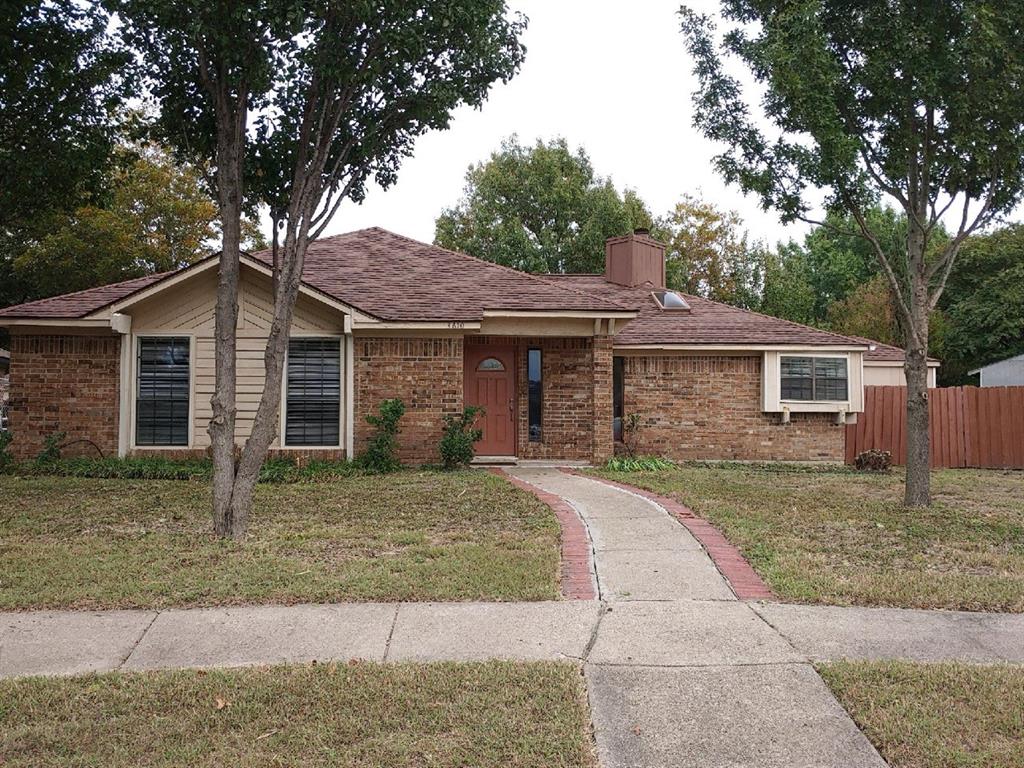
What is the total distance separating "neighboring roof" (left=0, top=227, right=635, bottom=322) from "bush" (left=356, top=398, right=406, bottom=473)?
1488mm

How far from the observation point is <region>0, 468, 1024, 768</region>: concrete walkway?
3654mm

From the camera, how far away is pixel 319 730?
3.63 metres

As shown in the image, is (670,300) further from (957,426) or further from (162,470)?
(162,470)

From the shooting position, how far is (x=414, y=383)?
13.7 m

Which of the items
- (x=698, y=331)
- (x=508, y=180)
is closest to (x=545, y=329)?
(x=698, y=331)

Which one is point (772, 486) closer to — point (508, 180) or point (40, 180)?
point (40, 180)

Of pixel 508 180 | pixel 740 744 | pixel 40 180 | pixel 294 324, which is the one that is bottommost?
pixel 740 744

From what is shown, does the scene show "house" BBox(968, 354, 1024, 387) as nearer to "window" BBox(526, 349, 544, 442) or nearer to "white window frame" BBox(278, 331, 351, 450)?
"window" BBox(526, 349, 544, 442)

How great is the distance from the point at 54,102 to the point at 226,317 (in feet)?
16.4

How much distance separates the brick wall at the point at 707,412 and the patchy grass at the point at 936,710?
11.8 m

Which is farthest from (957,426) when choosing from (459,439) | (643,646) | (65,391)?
(65,391)

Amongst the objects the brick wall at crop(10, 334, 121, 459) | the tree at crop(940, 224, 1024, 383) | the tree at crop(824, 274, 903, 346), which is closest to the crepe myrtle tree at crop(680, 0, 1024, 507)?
the brick wall at crop(10, 334, 121, 459)

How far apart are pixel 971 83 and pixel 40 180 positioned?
1154cm

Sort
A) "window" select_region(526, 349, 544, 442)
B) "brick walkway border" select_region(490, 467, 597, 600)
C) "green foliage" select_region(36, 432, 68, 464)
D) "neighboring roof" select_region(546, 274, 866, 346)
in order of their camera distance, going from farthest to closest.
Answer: "neighboring roof" select_region(546, 274, 866, 346) → "window" select_region(526, 349, 544, 442) → "green foliage" select_region(36, 432, 68, 464) → "brick walkway border" select_region(490, 467, 597, 600)
